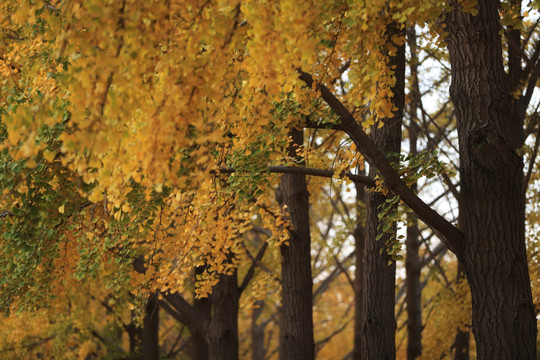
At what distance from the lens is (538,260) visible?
1045 cm

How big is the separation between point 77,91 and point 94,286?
40.3 feet

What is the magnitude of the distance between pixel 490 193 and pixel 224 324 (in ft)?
22.6

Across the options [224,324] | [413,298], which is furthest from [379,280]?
[413,298]

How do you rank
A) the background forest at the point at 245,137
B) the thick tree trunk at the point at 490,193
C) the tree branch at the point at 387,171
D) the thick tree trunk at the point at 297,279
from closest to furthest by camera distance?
1. the background forest at the point at 245,137
2. the tree branch at the point at 387,171
3. the thick tree trunk at the point at 490,193
4. the thick tree trunk at the point at 297,279

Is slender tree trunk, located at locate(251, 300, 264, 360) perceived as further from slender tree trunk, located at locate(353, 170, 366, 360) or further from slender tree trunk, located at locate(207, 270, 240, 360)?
slender tree trunk, located at locate(207, 270, 240, 360)

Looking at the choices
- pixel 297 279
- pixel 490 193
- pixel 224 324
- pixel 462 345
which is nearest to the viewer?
pixel 490 193

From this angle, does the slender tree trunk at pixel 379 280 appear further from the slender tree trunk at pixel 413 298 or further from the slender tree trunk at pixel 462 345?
the slender tree trunk at pixel 462 345

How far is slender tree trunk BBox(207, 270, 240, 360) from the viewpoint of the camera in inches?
429

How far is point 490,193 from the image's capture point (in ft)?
16.9

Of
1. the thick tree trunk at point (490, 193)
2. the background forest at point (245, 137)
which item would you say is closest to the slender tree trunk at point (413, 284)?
the background forest at point (245, 137)

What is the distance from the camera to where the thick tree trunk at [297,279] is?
888 centimetres

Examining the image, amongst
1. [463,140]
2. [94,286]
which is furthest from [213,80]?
[94,286]

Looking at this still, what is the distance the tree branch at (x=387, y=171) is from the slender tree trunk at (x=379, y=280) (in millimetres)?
1486

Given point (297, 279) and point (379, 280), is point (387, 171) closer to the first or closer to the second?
point (379, 280)
